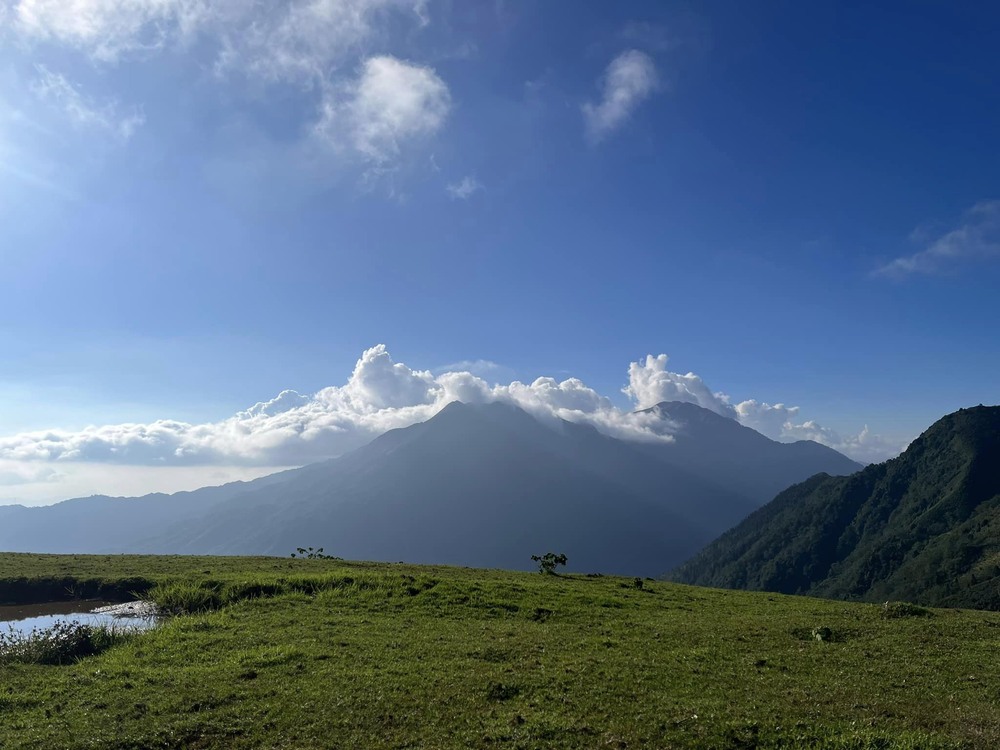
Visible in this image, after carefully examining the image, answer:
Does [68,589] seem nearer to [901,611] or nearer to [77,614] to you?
[77,614]

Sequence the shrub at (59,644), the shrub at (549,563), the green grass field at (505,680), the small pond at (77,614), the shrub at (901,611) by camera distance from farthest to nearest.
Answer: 1. the shrub at (549,563)
2. the shrub at (901,611)
3. the small pond at (77,614)
4. the shrub at (59,644)
5. the green grass field at (505,680)

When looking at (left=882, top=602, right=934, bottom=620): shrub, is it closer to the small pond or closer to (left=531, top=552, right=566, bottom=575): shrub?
(left=531, top=552, right=566, bottom=575): shrub

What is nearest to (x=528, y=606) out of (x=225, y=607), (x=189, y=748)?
(x=225, y=607)

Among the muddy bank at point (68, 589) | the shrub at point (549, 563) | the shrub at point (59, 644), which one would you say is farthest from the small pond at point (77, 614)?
the shrub at point (549, 563)

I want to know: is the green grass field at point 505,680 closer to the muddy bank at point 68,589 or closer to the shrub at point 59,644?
the shrub at point 59,644

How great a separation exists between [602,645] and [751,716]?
890cm

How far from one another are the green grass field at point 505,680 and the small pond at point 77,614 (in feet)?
6.51

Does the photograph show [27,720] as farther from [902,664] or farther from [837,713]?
[902,664]

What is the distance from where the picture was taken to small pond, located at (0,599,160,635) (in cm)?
3097

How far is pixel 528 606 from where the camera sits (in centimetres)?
3375

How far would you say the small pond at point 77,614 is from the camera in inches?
1219

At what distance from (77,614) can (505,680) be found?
95.7 feet

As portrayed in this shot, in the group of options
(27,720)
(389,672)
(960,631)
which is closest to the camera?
(27,720)

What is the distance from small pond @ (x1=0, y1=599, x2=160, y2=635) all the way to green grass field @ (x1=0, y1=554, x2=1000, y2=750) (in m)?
1.98
